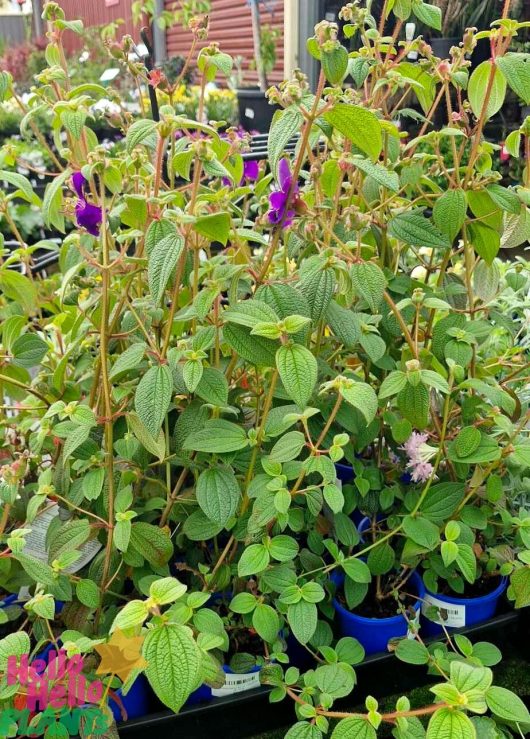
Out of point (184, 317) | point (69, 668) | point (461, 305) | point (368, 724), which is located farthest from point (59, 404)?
point (461, 305)

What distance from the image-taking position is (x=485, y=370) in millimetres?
907

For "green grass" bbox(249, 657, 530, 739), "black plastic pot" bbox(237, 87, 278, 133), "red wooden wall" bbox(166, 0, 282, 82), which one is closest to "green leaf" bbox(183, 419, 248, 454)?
"green grass" bbox(249, 657, 530, 739)

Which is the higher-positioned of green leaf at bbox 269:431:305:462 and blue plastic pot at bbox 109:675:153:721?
green leaf at bbox 269:431:305:462

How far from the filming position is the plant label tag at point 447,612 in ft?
3.01

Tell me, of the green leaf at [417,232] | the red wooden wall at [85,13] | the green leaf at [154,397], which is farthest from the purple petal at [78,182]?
the red wooden wall at [85,13]

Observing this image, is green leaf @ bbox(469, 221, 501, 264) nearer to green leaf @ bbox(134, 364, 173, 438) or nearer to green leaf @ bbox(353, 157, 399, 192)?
green leaf @ bbox(353, 157, 399, 192)

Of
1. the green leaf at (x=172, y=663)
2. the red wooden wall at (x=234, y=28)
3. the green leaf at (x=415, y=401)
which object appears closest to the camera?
the green leaf at (x=172, y=663)

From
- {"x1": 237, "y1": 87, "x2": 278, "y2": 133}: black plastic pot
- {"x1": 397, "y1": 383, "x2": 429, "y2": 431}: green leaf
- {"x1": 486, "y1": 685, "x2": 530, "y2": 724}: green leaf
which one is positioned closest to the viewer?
{"x1": 486, "y1": 685, "x2": 530, "y2": 724}: green leaf

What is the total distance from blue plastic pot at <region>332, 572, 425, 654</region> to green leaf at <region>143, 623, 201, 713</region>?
14.2 inches

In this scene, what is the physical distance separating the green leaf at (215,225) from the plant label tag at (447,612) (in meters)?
0.56

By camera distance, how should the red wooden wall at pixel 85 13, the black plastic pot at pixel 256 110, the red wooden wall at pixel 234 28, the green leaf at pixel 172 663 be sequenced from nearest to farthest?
the green leaf at pixel 172 663 < the black plastic pot at pixel 256 110 < the red wooden wall at pixel 234 28 < the red wooden wall at pixel 85 13

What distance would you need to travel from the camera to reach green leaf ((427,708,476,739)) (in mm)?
583

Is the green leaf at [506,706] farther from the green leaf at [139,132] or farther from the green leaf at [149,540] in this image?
the green leaf at [139,132]

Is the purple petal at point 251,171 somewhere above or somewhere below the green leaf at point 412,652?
above
